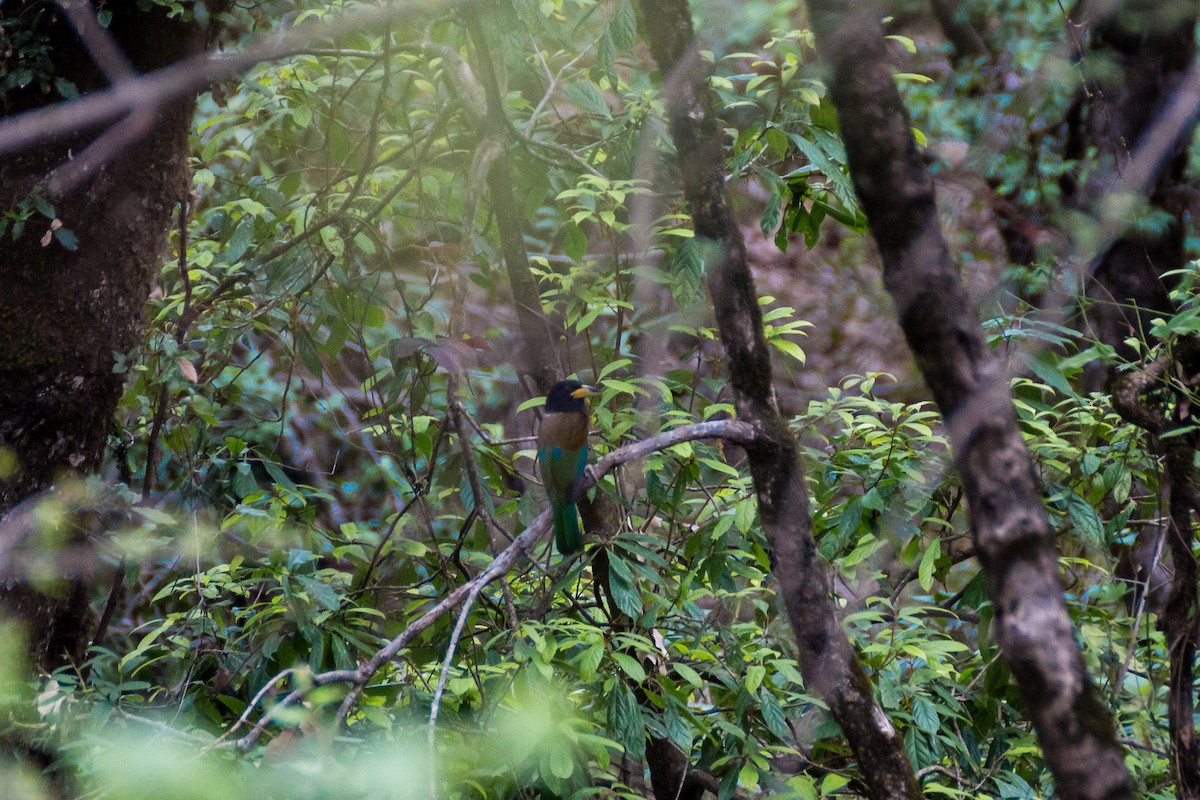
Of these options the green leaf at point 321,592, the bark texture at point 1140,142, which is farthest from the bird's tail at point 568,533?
the bark texture at point 1140,142

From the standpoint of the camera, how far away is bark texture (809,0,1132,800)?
1244mm

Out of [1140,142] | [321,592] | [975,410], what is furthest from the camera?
[1140,142]

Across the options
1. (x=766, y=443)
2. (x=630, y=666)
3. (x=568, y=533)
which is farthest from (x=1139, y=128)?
(x=630, y=666)

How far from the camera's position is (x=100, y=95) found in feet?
9.41

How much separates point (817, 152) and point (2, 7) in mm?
2411

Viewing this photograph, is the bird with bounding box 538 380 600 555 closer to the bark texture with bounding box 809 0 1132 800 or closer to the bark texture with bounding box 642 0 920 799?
the bark texture with bounding box 642 0 920 799

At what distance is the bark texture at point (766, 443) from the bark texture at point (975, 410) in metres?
0.88

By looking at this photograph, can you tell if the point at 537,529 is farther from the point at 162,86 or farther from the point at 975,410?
the point at 162,86

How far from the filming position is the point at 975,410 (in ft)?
4.35

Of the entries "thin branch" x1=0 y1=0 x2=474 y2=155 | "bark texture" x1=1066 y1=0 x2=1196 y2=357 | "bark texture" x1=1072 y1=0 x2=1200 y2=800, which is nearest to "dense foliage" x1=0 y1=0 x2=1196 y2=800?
"thin branch" x1=0 y1=0 x2=474 y2=155

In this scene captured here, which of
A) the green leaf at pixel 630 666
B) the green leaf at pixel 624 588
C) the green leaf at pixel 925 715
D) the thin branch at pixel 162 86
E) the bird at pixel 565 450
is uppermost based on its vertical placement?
the thin branch at pixel 162 86

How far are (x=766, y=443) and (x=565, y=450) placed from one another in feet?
3.70

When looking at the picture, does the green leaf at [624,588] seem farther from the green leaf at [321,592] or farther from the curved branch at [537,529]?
the green leaf at [321,592]

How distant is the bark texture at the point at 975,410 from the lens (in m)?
1.24
